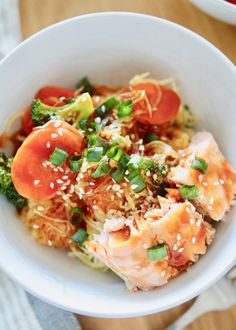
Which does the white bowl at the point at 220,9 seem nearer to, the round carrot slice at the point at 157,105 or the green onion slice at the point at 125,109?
the round carrot slice at the point at 157,105

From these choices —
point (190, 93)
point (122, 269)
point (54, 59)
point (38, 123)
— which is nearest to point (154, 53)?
point (190, 93)

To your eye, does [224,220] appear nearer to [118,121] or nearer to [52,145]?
[118,121]

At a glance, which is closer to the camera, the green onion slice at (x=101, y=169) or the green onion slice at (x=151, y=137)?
the green onion slice at (x=101, y=169)

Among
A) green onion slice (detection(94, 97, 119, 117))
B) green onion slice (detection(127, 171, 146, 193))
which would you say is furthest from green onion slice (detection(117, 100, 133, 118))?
green onion slice (detection(127, 171, 146, 193))

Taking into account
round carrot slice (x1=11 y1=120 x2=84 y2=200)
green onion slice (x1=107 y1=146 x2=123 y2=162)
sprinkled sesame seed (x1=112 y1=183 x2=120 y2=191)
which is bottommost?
round carrot slice (x1=11 y1=120 x2=84 y2=200)

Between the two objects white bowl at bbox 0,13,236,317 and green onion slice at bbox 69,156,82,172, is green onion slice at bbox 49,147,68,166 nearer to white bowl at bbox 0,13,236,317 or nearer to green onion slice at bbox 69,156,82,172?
green onion slice at bbox 69,156,82,172

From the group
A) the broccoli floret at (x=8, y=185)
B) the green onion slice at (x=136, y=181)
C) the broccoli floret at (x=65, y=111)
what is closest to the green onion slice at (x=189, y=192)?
the green onion slice at (x=136, y=181)
